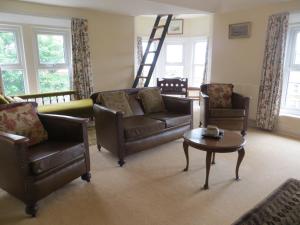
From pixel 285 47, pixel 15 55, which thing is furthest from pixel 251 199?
pixel 15 55

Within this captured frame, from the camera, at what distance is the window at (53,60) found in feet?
14.6

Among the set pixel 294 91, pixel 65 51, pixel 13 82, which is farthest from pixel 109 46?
pixel 294 91

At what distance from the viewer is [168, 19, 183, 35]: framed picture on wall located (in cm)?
658

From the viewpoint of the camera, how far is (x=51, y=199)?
2197 mm

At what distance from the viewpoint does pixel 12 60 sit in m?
4.20

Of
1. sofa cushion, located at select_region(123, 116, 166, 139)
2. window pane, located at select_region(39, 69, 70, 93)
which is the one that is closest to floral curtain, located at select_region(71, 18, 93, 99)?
window pane, located at select_region(39, 69, 70, 93)

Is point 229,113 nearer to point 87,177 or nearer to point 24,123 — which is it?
point 87,177

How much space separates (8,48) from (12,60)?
21cm

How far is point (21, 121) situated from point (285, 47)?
157 inches

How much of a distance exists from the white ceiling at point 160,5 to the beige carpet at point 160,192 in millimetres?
2497

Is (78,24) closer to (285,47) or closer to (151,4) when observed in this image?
(151,4)

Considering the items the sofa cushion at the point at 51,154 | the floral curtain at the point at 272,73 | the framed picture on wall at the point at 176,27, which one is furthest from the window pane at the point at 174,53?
the sofa cushion at the point at 51,154

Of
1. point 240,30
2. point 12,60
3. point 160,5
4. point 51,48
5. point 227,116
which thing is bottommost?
point 227,116

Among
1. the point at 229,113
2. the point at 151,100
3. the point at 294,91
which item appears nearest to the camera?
the point at 151,100
